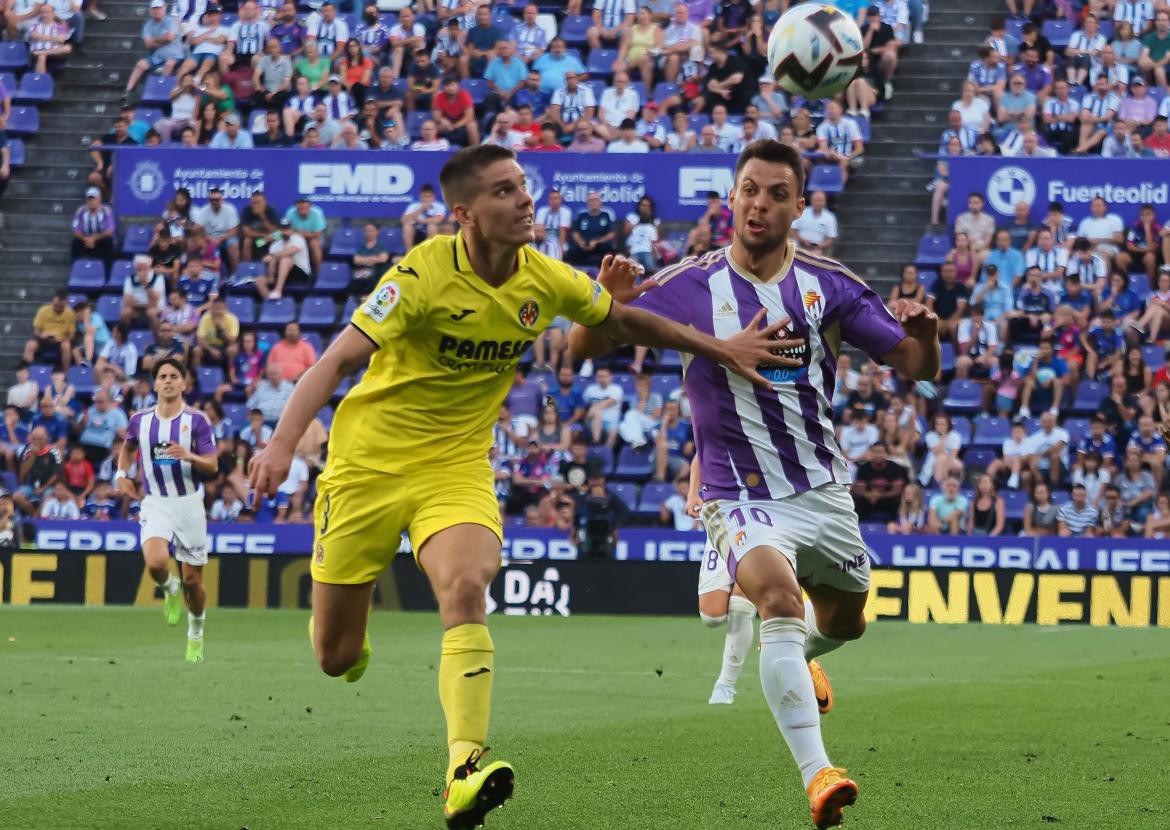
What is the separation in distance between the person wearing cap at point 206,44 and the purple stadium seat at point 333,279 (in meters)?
3.65

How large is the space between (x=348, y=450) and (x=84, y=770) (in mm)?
2219

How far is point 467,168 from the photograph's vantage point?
6.89 m

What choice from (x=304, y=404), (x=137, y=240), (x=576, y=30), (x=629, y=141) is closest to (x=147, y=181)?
(x=137, y=240)

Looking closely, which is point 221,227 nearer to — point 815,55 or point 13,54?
point 13,54

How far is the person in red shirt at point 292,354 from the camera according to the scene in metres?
22.7

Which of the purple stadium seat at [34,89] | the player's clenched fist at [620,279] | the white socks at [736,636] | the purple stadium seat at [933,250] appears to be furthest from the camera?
the purple stadium seat at [34,89]

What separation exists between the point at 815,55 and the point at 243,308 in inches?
555

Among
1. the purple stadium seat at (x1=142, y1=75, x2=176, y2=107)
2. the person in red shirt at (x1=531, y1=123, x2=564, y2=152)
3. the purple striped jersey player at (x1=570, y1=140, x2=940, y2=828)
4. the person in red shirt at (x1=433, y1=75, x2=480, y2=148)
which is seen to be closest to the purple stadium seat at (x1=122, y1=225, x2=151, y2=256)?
the purple stadium seat at (x1=142, y1=75, x2=176, y2=107)

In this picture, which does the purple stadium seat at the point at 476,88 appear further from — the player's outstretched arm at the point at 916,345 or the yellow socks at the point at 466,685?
the yellow socks at the point at 466,685

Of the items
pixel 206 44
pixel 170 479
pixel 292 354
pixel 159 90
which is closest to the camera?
pixel 170 479

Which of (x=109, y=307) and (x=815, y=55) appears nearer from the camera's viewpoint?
(x=815, y=55)

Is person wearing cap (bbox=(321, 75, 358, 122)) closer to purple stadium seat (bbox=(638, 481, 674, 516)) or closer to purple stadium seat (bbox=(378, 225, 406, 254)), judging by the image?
purple stadium seat (bbox=(378, 225, 406, 254))

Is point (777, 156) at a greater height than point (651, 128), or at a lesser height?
lesser

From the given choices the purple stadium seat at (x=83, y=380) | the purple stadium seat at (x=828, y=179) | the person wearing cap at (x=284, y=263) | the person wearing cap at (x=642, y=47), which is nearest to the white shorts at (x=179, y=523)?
the purple stadium seat at (x=83, y=380)
